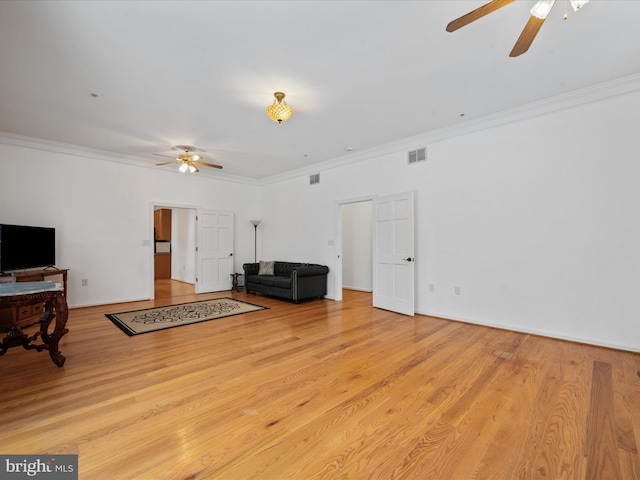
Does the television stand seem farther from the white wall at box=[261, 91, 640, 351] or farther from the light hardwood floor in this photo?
the white wall at box=[261, 91, 640, 351]

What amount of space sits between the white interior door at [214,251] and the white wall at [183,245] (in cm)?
133

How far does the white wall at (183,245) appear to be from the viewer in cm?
865

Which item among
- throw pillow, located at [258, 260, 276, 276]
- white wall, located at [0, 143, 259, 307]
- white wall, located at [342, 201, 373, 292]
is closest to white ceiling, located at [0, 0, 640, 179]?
white wall, located at [0, 143, 259, 307]

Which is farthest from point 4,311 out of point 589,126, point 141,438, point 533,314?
point 589,126

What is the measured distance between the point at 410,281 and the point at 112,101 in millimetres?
4882

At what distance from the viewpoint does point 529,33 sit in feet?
6.69

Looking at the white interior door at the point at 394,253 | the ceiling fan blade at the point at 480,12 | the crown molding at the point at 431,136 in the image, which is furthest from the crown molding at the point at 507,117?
the ceiling fan blade at the point at 480,12

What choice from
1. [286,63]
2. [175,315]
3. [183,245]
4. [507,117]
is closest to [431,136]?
[507,117]

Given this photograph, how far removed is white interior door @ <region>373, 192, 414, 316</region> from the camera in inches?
196

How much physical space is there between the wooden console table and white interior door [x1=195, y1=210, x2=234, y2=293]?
4.14 m

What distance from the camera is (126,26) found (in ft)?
8.12

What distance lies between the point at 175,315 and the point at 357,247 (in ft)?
15.2

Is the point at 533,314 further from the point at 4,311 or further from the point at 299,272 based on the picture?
the point at 4,311

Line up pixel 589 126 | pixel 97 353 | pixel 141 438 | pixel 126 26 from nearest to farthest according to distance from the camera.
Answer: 1. pixel 141 438
2. pixel 126 26
3. pixel 97 353
4. pixel 589 126
